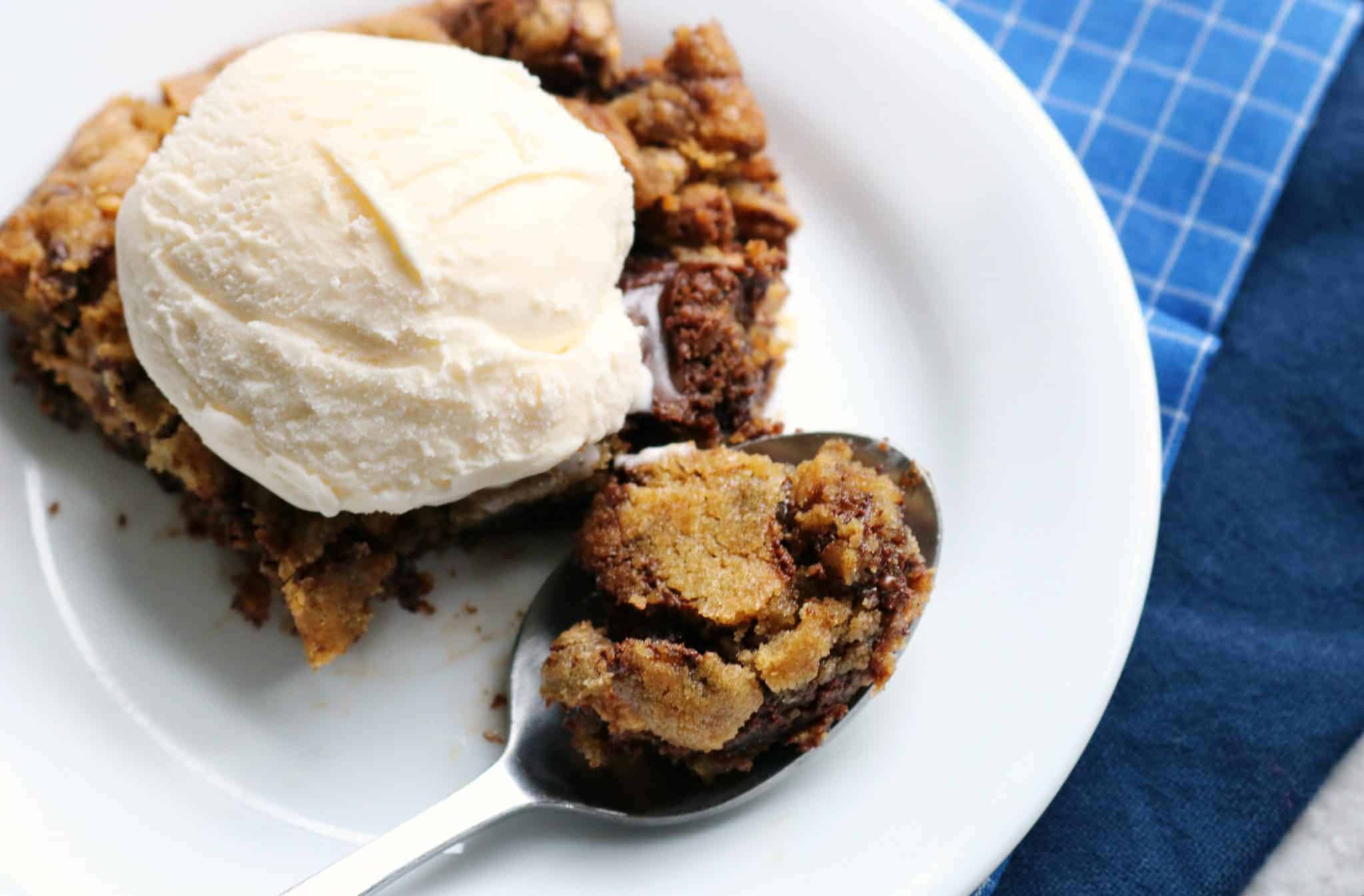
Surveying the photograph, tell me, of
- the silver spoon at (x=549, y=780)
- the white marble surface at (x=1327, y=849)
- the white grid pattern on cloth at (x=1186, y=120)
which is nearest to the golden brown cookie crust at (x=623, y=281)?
the silver spoon at (x=549, y=780)

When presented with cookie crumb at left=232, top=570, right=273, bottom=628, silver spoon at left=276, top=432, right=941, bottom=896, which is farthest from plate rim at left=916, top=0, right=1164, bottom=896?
cookie crumb at left=232, top=570, right=273, bottom=628

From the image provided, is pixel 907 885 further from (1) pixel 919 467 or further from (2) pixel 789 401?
(2) pixel 789 401

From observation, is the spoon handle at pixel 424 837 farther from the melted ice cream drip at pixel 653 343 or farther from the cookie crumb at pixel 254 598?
the melted ice cream drip at pixel 653 343

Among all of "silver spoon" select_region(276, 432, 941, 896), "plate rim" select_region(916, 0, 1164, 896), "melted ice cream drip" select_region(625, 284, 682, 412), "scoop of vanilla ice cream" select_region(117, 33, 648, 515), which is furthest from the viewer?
"melted ice cream drip" select_region(625, 284, 682, 412)

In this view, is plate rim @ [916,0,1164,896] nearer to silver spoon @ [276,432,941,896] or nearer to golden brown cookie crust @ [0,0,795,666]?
silver spoon @ [276,432,941,896]

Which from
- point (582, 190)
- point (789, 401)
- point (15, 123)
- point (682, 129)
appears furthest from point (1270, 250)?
point (15, 123)

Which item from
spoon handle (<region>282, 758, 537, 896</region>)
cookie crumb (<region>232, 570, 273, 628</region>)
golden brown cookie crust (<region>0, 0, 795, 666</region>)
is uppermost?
golden brown cookie crust (<region>0, 0, 795, 666</region>)

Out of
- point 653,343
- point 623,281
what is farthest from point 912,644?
point 623,281

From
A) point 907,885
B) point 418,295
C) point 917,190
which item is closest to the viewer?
point 418,295
